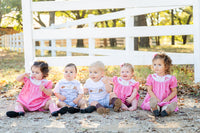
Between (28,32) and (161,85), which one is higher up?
(28,32)

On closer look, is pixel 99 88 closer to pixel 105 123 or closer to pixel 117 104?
pixel 117 104

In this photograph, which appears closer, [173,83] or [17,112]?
[17,112]

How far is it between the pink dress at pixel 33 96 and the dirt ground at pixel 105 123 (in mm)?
127

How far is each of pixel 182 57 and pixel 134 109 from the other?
2.06 metres

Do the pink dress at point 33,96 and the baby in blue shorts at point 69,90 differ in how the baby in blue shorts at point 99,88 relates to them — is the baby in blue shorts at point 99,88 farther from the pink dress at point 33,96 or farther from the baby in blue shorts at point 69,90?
the pink dress at point 33,96

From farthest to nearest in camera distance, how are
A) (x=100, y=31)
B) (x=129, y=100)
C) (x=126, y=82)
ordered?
(x=100, y=31), (x=126, y=82), (x=129, y=100)

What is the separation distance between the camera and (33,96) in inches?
138

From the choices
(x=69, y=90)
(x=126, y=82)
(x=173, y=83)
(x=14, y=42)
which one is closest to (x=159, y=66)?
(x=173, y=83)

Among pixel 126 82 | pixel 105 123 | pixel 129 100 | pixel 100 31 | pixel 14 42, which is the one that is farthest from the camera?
pixel 14 42

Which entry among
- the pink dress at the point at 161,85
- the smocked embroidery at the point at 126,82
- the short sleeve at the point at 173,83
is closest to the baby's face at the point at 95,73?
the smocked embroidery at the point at 126,82

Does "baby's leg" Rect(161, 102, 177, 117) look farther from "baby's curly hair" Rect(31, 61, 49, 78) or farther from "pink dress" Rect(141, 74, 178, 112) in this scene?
"baby's curly hair" Rect(31, 61, 49, 78)

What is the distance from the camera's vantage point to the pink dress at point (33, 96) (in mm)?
3490

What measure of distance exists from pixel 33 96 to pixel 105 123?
45.9 inches

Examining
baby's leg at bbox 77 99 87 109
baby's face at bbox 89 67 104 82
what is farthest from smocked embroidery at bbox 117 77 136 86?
baby's leg at bbox 77 99 87 109
